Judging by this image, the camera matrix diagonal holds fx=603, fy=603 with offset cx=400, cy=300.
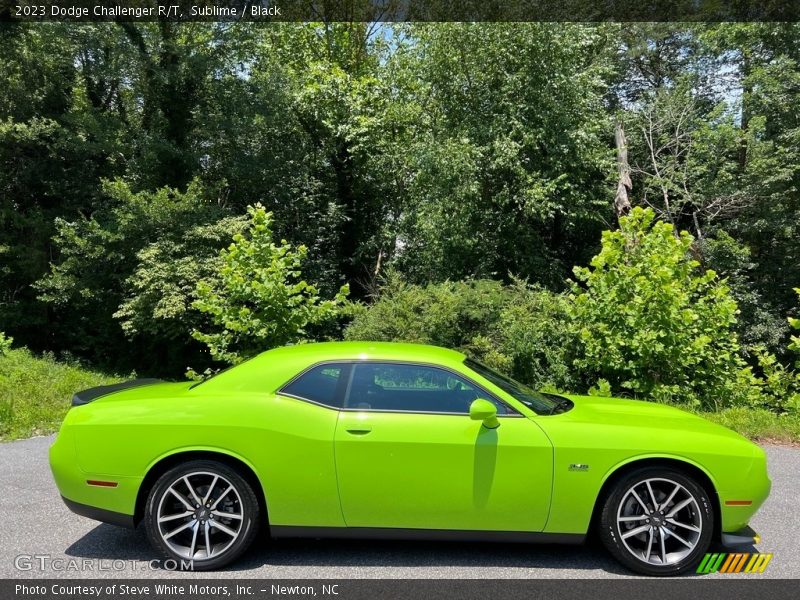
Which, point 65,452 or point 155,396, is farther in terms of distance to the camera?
point 155,396

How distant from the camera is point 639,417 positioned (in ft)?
14.1

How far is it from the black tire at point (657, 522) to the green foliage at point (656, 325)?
5.65m

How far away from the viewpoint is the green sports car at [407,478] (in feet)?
12.5

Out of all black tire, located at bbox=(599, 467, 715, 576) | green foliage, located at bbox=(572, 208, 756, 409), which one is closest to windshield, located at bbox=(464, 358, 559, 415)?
black tire, located at bbox=(599, 467, 715, 576)

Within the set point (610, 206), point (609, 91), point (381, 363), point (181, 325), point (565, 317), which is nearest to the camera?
point (381, 363)

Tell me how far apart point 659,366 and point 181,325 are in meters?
11.7

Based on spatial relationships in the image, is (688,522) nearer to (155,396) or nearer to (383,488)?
(383,488)

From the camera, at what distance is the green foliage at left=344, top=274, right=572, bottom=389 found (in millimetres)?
10781

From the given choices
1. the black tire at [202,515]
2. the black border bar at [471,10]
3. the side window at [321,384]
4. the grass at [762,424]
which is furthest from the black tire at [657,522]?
the black border bar at [471,10]

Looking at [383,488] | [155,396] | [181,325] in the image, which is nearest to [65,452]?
[155,396]

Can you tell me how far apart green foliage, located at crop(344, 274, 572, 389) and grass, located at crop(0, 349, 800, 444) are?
3.09 meters

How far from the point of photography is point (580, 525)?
12.5 feet
